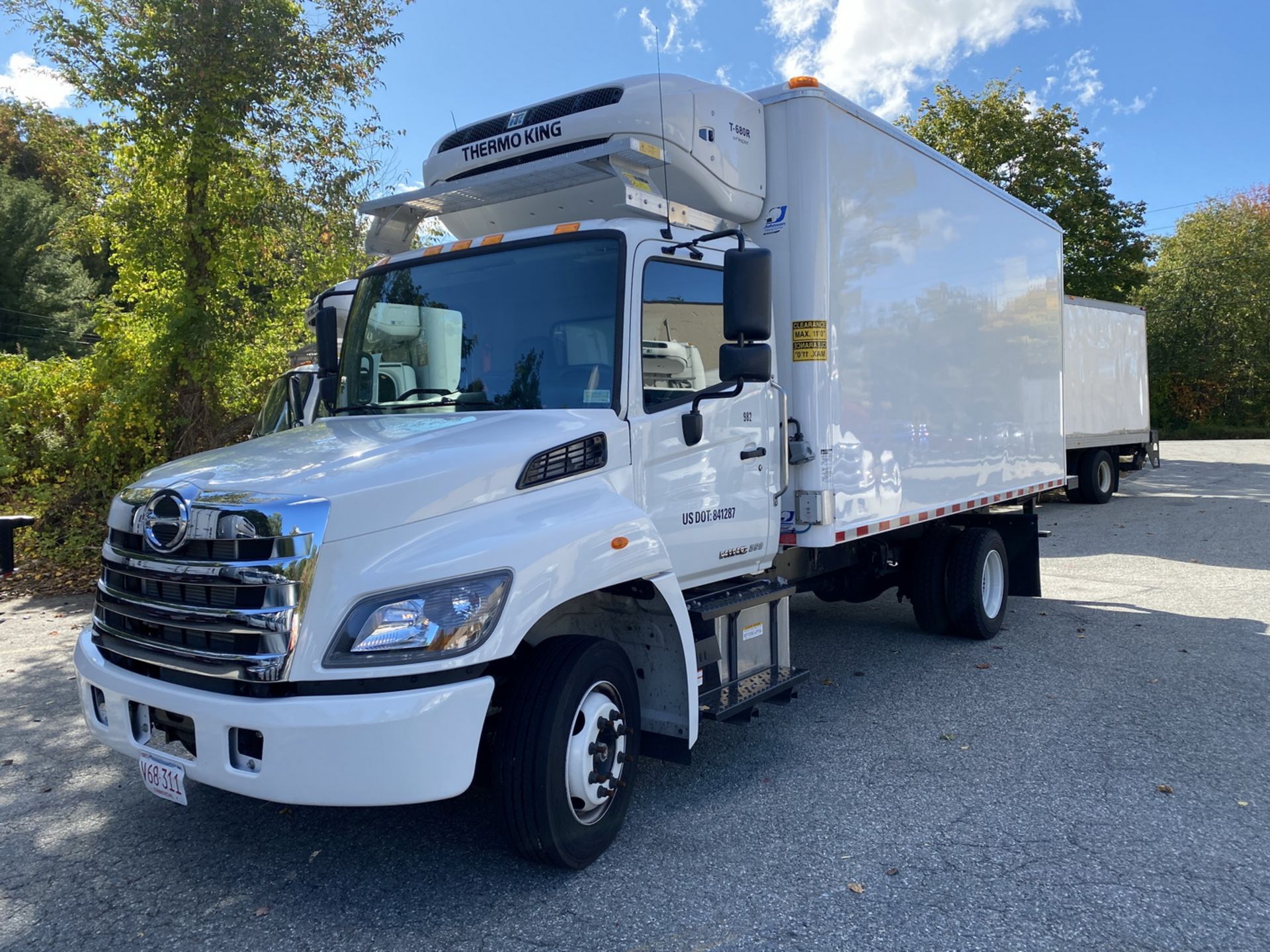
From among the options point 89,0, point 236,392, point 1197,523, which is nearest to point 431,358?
point 236,392

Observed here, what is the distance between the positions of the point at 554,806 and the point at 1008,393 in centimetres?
571

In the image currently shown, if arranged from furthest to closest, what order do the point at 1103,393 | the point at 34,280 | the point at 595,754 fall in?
1. the point at 34,280
2. the point at 1103,393
3. the point at 595,754

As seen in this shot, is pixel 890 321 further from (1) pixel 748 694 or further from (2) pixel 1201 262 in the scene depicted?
(2) pixel 1201 262

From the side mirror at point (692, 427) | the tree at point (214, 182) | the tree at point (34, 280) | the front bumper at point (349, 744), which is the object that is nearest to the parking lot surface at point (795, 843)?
the front bumper at point (349, 744)

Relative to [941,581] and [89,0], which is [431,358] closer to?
[941,581]

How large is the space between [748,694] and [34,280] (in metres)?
33.6

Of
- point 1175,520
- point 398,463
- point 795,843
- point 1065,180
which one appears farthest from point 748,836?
point 1065,180

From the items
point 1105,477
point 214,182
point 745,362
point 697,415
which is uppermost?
point 214,182

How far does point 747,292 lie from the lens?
3.83m

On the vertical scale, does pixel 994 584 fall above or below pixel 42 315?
below

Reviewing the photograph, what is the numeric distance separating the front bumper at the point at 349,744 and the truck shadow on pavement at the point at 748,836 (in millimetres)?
615

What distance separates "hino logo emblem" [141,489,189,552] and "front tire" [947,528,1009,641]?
19.1 feet

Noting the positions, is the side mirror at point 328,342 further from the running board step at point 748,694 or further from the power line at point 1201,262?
the power line at point 1201,262

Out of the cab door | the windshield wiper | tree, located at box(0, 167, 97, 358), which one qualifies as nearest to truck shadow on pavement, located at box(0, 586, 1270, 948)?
the cab door
